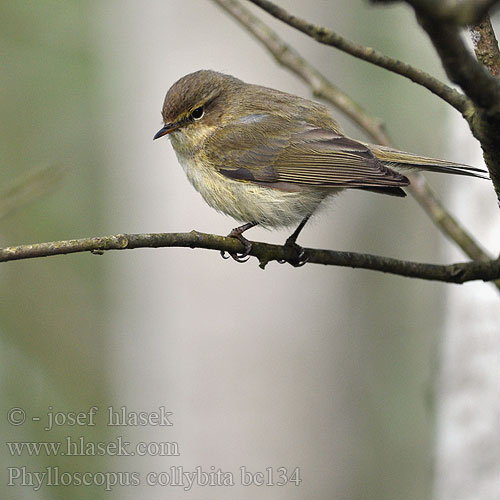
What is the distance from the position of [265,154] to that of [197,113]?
1.50 feet

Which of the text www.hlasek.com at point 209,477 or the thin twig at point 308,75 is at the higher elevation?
the thin twig at point 308,75

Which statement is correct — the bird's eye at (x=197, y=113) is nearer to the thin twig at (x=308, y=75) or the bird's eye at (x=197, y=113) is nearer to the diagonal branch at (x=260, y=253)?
the thin twig at (x=308, y=75)

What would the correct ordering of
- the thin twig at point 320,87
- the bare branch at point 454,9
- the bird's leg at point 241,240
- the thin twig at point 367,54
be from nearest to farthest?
the bare branch at point 454,9, the thin twig at point 367,54, the bird's leg at point 241,240, the thin twig at point 320,87

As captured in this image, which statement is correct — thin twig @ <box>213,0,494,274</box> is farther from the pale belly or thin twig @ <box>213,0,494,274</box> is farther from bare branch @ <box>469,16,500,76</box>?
bare branch @ <box>469,16,500,76</box>

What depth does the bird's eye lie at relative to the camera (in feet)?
12.1

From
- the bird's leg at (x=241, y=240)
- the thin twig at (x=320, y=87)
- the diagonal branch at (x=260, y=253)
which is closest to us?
the diagonal branch at (x=260, y=253)

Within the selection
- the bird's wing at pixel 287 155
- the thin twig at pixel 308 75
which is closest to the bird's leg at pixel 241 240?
the bird's wing at pixel 287 155

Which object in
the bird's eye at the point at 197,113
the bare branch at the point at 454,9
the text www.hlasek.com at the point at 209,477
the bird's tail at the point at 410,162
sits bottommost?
the text www.hlasek.com at the point at 209,477

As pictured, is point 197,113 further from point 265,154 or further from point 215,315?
point 215,315

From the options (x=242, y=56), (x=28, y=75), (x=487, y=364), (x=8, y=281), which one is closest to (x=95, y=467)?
(x=8, y=281)

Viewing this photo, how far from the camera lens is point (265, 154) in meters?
3.49

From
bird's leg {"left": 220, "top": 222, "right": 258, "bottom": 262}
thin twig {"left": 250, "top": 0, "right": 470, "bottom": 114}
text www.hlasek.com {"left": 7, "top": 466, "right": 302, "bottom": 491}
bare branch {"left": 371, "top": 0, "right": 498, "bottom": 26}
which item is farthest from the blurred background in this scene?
bare branch {"left": 371, "top": 0, "right": 498, "bottom": 26}

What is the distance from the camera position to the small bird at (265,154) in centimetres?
320

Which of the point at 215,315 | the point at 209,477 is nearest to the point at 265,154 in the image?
the point at 215,315
